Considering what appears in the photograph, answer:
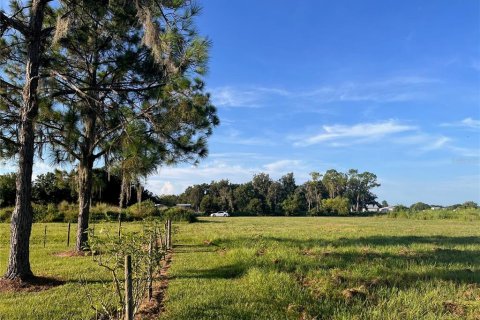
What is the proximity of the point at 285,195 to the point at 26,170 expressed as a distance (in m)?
85.0

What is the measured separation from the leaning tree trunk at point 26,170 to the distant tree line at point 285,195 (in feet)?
200

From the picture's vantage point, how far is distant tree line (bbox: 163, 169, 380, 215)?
2945 inches

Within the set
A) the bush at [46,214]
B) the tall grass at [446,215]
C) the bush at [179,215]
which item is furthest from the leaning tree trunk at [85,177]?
the tall grass at [446,215]

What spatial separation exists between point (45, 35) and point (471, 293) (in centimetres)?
871

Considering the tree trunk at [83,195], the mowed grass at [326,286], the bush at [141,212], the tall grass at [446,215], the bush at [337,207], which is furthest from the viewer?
the bush at [337,207]

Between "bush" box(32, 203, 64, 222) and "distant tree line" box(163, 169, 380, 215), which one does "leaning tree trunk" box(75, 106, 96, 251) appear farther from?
"distant tree line" box(163, 169, 380, 215)

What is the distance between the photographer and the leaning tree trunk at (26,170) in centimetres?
718

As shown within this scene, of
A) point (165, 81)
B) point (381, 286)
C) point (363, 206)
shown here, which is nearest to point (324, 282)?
point (381, 286)

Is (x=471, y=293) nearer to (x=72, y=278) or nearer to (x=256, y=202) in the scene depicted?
(x=72, y=278)

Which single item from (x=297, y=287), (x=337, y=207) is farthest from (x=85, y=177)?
(x=337, y=207)

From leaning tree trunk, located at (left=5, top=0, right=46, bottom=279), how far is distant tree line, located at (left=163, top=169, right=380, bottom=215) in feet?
200

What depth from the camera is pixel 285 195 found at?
90875mm

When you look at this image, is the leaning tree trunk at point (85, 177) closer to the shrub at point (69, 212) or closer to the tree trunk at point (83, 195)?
the tree trunk at point (83, 195)

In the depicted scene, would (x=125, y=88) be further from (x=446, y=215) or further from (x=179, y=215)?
(x=446, y=215)
